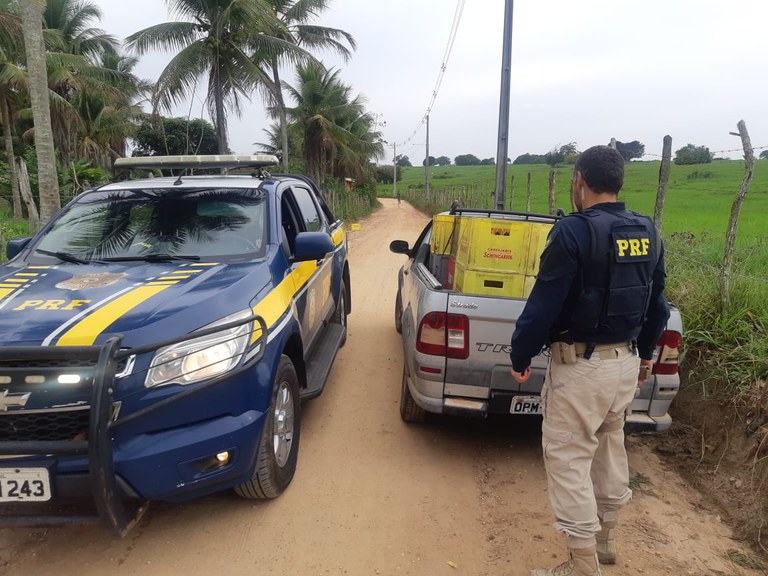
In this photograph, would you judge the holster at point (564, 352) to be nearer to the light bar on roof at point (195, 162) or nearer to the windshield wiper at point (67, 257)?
the windshield wiper at point (67, 257)

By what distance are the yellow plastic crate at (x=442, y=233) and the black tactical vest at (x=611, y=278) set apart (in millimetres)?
2727

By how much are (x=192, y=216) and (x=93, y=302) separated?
4.37 ft

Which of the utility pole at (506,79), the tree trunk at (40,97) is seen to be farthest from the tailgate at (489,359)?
the utility pole at (506,79)

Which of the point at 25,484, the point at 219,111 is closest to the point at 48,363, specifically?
the point at 25,484

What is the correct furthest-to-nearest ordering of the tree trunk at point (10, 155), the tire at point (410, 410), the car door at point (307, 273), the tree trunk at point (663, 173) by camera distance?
the tree trunk at point (10, 155) < the tree trunk at point (663, 173) < the tire at point (410, 410) < the car door at point (307, 273)

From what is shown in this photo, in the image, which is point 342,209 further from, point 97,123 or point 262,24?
point 97,123

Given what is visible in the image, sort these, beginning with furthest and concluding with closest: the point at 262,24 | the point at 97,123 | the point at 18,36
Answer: the point at 97,123, the point at 262,24, the point at 18,36

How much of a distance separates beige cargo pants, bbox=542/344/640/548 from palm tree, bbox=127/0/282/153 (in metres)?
17.1

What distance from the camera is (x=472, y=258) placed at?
4.04 metres

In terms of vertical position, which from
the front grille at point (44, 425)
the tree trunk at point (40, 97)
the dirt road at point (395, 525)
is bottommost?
the dirt road at point (395, 525)

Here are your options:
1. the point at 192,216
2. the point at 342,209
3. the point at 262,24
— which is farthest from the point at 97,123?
→ the point at 192,216

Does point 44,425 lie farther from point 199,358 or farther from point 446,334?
point 446,334

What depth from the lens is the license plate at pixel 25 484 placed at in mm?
2150

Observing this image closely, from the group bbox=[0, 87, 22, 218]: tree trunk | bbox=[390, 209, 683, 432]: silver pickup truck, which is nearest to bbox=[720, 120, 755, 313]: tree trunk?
bbox=[390, 209, 683, 432]: silver pickup truck
